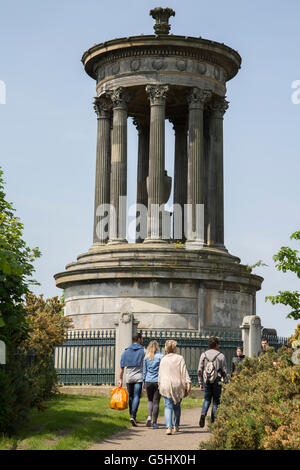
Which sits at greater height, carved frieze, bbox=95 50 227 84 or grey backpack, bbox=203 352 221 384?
carved frieze, bbox=95 50 227 84

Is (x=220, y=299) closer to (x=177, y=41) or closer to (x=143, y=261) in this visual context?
(x=143, y=261)

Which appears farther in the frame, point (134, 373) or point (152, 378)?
point (134, 373)

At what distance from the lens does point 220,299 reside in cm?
3716

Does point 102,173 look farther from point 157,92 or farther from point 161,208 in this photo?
point 157,92

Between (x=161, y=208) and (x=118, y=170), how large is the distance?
2.94m

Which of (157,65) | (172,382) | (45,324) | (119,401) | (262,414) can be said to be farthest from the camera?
(157,65)

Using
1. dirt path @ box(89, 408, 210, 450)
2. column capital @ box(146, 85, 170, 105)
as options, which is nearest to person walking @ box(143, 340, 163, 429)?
dirt path @ box(89, 408, 210, 450)

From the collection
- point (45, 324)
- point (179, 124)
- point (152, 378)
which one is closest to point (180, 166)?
point (179, 124)

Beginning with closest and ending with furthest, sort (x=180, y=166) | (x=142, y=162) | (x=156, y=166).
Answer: (x=156, y=166)
(x=180, y=166)
(x=142, y=162)

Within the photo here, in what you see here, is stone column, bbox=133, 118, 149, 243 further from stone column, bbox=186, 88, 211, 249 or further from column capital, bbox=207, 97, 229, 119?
stone column, bbox=186, 88, 211, 249

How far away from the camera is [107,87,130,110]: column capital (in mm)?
39562

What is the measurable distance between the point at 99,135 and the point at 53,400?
1849 centimetres

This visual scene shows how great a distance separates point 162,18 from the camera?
4128 centimetres

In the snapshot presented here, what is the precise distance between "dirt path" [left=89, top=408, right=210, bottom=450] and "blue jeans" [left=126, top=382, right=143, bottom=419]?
0.41 metres
